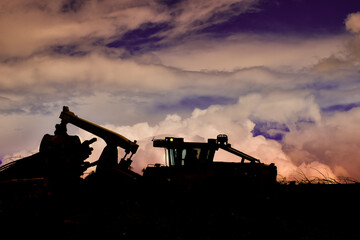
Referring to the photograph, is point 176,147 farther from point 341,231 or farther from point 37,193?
point 341,231

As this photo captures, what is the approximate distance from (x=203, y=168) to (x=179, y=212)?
9.80 ft

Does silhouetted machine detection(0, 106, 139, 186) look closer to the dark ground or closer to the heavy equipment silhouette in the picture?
the heavy equipment silhouette

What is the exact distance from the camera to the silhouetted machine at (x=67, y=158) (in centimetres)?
1093

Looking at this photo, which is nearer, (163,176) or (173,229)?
(173,229)

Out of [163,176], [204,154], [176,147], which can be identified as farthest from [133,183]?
[204,154]

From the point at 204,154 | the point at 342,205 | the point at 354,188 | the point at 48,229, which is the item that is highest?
the point at 204,154

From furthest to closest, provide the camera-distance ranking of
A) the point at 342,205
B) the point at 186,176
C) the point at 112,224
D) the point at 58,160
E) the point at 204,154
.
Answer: the point at 204,154
the point at 186,176
the point at 58,160
the point at 342,205
the point at 112,224

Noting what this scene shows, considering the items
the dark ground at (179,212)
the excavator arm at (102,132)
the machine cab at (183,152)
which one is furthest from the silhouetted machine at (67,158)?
the machine cab at (183,152)

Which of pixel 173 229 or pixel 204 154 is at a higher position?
pixel 204 154

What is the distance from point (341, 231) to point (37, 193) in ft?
26.8

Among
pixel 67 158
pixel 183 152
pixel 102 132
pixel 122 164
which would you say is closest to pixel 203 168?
pixel 183 152

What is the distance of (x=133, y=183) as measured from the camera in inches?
452

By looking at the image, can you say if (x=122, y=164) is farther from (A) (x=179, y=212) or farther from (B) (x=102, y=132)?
(A) (x=179, y=212)

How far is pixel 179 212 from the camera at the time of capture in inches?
366
